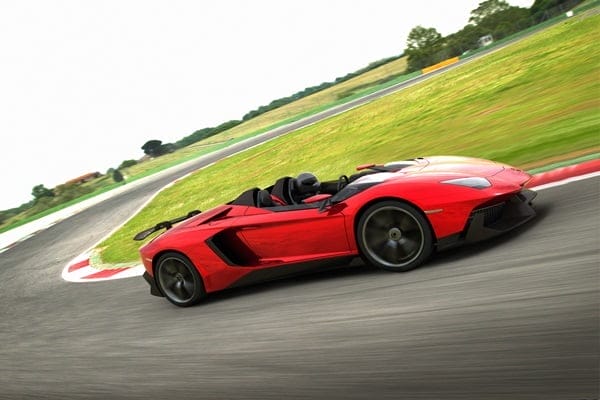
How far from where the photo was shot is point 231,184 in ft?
59.4

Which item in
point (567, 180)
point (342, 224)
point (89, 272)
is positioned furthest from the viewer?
point (89, 272)

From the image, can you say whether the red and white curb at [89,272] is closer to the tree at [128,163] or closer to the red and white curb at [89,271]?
the red and white curb at [89,271]

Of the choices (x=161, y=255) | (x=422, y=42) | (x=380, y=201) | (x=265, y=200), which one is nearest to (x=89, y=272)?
(x=161, y=255)

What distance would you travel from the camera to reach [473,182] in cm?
450

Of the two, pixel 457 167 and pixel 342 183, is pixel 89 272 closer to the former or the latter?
pixel 342 183

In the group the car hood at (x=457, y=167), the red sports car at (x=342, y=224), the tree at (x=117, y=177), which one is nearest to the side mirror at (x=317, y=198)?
the red sports car at (x=342, y=224)

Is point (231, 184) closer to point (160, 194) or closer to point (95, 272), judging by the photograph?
point (160, 194)

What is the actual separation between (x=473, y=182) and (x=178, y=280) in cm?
336

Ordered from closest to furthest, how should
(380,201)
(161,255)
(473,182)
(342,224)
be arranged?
(473,182) < (380,201) < (342,224) < (161,255)

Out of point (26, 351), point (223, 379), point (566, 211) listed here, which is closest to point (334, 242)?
point (223, 379)

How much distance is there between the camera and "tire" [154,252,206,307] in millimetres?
5984

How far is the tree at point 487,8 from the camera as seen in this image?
101m

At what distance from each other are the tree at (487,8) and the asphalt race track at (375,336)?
105234 millimetres

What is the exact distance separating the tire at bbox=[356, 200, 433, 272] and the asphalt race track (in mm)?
127
